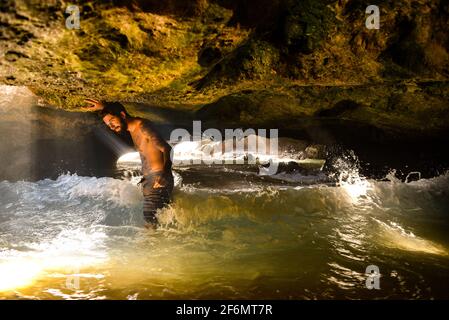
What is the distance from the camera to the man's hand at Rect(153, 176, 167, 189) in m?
5.72

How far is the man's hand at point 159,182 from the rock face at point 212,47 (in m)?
1.35

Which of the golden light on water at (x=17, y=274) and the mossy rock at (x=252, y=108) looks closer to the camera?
the golden light on water at (x=17, y=274)

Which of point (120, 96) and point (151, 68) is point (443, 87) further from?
point (120, 96)

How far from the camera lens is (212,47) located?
3.66 meters

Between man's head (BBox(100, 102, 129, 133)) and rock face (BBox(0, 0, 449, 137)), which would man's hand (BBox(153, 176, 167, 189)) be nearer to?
man's head (BBox(100, 102, 129, 133))

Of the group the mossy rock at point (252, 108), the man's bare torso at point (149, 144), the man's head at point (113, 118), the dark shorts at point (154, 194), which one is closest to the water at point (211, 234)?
the dark shorts at point (154, 194)

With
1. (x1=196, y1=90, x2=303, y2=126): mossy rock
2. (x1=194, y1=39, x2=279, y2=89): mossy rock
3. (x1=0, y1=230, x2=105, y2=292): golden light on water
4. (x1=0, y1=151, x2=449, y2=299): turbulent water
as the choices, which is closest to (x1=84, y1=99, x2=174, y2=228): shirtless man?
(x1=0, y1=151, x2=449, y2=299): turbulent water

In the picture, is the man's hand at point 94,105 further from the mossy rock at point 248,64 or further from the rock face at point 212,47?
the mossy rock at point 248,64

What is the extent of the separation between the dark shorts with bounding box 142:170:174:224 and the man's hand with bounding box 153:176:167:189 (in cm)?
3

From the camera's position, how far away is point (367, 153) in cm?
1191

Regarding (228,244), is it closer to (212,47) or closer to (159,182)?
(159,182)

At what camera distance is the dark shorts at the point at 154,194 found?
5738 millimetres
